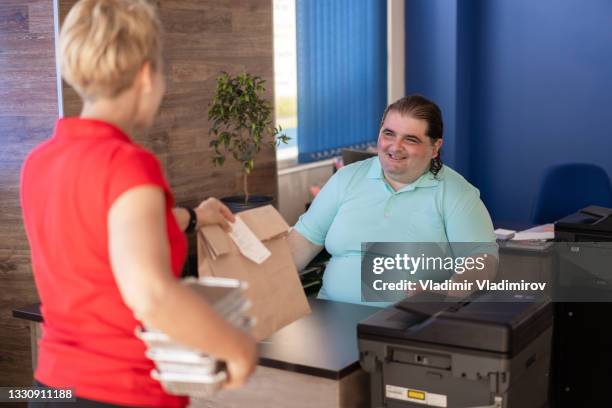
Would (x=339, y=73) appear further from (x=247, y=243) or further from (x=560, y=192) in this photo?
(x=247, y=243)

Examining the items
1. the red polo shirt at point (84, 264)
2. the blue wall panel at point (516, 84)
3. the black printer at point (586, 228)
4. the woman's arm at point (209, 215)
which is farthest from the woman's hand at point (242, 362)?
the blue wall panel at point (516, 84)

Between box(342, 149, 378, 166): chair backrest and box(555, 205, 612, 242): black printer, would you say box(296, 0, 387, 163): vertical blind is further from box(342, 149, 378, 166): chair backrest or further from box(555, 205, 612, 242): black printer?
box(555, 205, 612, 242): black printer

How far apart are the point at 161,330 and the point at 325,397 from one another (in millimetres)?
996

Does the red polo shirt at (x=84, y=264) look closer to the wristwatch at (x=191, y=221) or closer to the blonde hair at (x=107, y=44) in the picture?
the blonde hair at (x=107, y=44)

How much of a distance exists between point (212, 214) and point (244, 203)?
1911 millimetres

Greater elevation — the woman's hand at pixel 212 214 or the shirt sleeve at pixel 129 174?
the shirt sleeve at pixel 129 174

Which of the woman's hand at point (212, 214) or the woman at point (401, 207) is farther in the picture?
the woman at point (401, 207)

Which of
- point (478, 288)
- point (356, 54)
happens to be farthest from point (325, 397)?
point (356, 54)

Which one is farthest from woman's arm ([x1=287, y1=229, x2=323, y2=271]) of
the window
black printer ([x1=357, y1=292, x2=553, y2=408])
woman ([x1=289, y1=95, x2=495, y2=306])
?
the window

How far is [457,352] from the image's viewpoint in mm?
2176

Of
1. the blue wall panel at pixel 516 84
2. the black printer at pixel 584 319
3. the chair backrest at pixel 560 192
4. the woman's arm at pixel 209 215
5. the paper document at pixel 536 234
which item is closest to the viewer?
the woman's arm at pixel 209 215

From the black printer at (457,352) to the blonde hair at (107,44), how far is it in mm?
1128

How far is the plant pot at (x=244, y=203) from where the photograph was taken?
3.90 metres

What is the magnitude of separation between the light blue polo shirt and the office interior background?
1.15 metres
